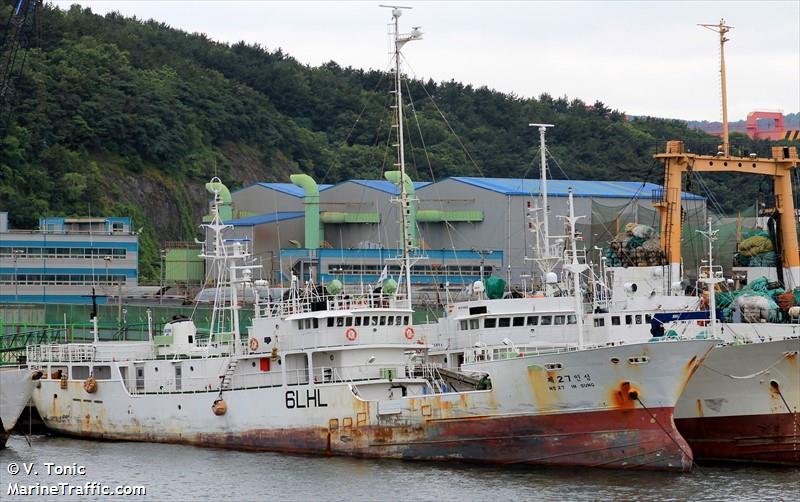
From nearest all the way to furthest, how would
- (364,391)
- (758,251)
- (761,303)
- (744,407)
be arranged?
(364,391), (744,407), (761,303), (758,251)

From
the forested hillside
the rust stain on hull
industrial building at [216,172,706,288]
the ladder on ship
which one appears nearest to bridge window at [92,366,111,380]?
the ladder on ship

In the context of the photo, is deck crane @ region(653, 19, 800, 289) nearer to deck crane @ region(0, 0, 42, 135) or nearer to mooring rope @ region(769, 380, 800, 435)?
mooring rope @ region(769, 380, 800, 435)

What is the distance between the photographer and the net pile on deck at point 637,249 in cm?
5591

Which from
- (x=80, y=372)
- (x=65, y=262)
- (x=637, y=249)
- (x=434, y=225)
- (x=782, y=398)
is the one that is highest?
(x=434, y=225)

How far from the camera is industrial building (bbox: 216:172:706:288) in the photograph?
269ft

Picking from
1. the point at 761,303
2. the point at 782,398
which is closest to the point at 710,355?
the point at 782,398

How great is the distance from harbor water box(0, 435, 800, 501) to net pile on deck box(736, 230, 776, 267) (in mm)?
14646

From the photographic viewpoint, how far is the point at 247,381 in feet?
160

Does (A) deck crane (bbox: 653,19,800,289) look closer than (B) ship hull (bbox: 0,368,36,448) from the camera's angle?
No

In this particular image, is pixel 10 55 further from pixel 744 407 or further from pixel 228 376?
pixel 744 407

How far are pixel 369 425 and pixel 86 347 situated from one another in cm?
1391

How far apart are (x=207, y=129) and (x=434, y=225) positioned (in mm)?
38189

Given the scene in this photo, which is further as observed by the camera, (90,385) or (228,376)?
(90,385)

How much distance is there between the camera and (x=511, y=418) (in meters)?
43.7
